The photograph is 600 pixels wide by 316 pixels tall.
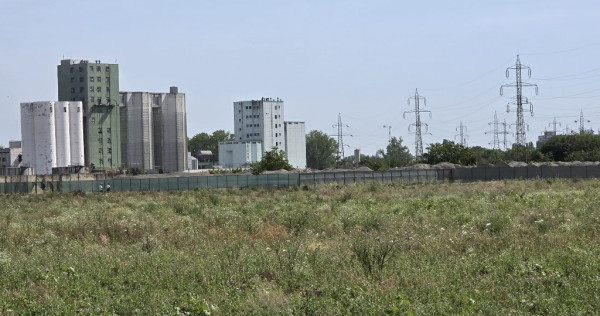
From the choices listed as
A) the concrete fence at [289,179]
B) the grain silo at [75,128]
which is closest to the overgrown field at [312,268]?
the concrete fence at [289,179]

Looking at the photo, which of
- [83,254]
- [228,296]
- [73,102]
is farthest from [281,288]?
[73,102]

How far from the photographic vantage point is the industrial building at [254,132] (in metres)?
176

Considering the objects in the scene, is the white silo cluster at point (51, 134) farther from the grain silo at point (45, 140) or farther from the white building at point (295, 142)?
the white building at point (295, 142)

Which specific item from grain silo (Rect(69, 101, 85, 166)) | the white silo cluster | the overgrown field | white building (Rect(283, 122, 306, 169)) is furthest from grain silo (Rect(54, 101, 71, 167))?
the overgrown field

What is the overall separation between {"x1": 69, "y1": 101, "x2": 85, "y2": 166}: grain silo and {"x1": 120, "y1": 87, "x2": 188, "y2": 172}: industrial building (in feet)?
37.6

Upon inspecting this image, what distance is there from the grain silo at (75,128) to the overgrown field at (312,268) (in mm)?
104158

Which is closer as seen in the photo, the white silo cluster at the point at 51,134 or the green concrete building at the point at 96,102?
the white silo cluster at the point at 51,134

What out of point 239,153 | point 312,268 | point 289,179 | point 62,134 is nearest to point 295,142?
point 239,153

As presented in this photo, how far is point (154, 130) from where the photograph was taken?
5782 inches

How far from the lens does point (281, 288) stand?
15906 millimetres

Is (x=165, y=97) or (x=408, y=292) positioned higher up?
(x=165, y=97)

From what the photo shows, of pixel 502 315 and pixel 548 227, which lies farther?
pixel 548 227

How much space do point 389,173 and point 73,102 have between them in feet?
219

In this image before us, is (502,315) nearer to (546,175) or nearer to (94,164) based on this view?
(546,175)
